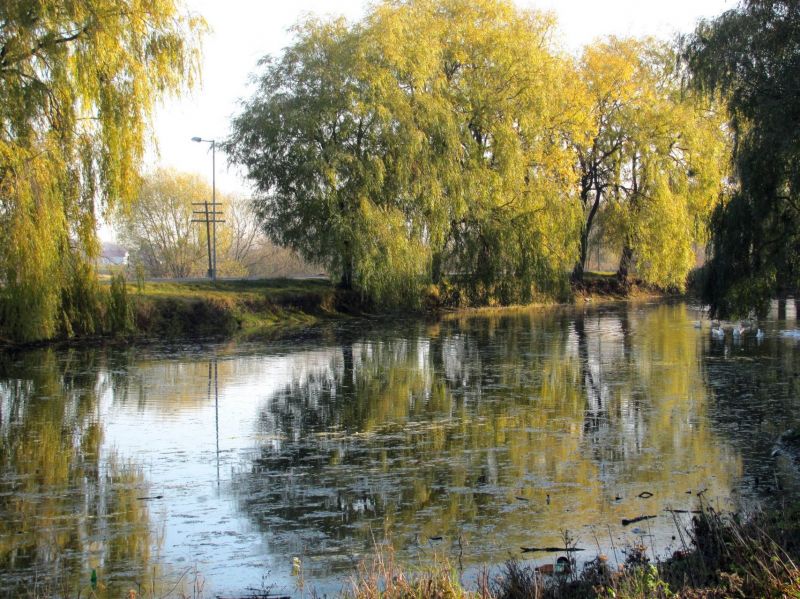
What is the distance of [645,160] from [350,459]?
125ft

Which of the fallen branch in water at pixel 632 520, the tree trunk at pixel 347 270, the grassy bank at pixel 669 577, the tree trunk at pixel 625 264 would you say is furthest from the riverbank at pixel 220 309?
the grassy bank at pixel 669 577

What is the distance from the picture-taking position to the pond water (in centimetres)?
758

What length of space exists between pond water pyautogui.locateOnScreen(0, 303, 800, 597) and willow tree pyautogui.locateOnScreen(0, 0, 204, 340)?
195 cm

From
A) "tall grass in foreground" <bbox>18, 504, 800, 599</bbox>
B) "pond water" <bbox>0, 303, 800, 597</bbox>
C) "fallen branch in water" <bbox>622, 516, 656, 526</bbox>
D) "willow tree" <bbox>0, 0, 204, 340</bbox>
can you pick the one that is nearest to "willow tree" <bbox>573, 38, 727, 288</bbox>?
"pond water" <bbox>0, 303, 800, 597</bbox>

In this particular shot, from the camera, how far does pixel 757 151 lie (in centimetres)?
1447

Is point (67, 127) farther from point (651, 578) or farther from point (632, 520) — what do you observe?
point (651, 578)

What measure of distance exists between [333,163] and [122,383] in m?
17.2

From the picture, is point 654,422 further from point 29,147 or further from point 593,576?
Result: point 29,147

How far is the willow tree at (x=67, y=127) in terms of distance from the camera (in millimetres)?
19703

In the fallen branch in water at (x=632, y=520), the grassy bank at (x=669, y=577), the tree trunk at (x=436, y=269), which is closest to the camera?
the grassy bank at (x=669, y=577)

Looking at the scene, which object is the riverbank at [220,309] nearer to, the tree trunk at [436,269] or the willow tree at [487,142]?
the tree trunk at [436,269]

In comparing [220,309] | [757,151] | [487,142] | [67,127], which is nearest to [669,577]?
[757,151]

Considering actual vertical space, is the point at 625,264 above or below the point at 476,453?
above

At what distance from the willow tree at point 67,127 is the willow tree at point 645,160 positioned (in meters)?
27.7
